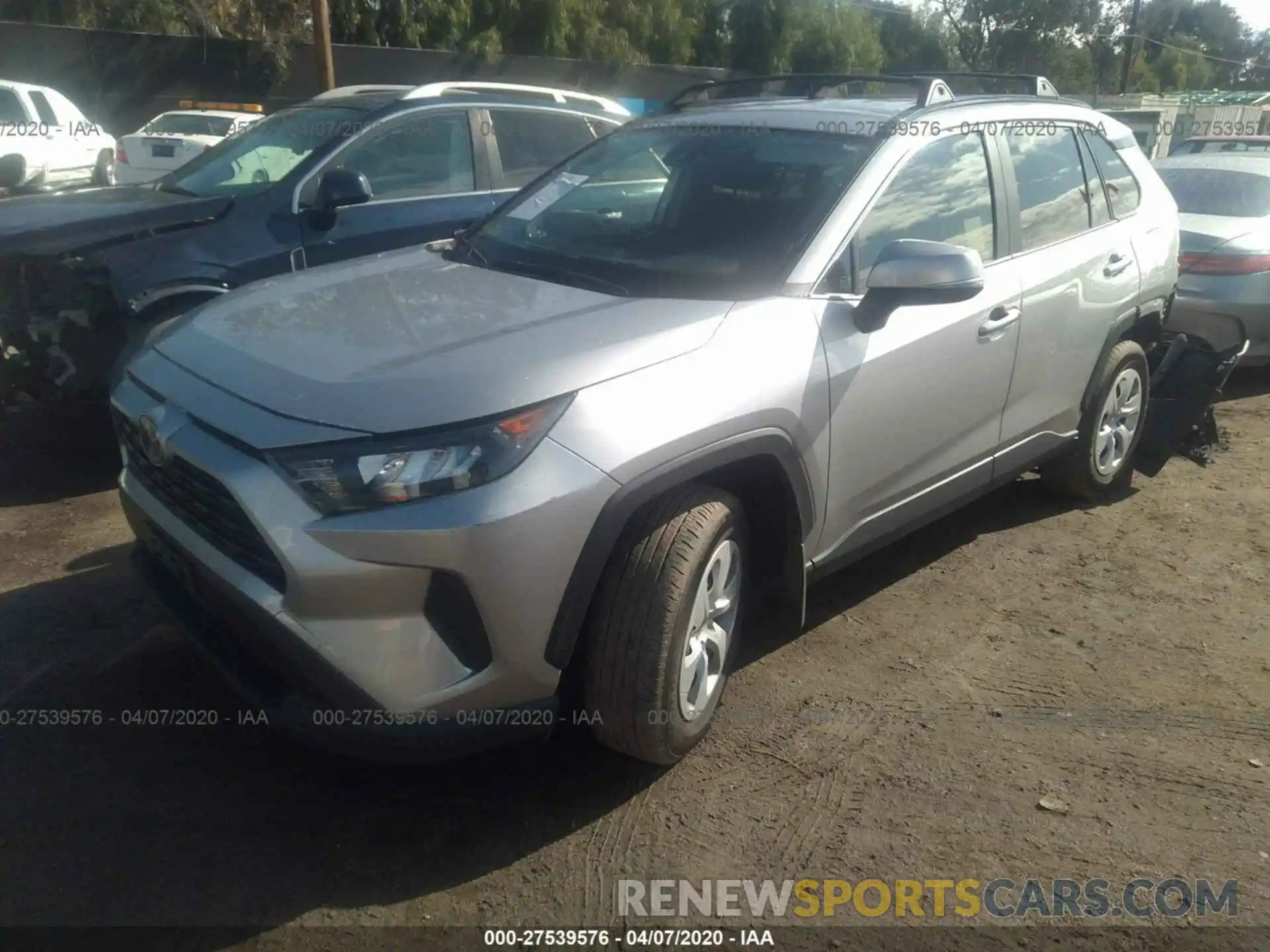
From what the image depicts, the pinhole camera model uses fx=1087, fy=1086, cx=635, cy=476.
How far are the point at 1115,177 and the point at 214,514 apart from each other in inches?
164

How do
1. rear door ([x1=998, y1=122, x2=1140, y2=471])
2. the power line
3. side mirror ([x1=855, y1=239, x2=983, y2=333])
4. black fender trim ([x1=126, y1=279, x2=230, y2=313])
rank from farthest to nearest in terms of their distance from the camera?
the power line → black fender trim ([x1=126, y1=279, x2=230, y2=313]) → rear door ([x1=998, y1=122, x2=1140, y2=471]) → side mirror ([x1=855, y1=239, x2=983, y2=333])

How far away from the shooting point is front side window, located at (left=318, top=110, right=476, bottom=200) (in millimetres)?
5789

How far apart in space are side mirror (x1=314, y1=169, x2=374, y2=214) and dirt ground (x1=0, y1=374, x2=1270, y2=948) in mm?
2069

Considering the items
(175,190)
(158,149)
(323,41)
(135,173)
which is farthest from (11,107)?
(175,190)

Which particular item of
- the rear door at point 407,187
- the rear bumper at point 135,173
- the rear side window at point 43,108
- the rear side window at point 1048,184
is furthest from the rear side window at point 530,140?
the rear side window at point 43,108

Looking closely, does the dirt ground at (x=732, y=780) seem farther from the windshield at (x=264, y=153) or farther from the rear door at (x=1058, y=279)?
the windshield at (x=264, y=153)

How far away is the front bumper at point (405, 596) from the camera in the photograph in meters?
2.40

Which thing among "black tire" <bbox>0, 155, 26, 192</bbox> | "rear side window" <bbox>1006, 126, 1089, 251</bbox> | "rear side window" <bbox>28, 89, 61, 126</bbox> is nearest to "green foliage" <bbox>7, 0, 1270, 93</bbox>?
"rear side window" <bbox>28, 89, 61, 126</bbox>

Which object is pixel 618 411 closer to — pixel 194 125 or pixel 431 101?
pixel 431 101

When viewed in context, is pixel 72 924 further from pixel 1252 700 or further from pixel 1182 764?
pixel 1252 700

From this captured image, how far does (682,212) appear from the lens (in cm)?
371

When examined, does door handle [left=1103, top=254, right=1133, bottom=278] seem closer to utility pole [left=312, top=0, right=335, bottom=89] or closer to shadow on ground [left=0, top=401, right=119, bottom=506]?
shadow on ground [left=0, top=401, right=119, bottom=506]

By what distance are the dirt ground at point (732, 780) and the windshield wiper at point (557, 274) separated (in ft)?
4.41

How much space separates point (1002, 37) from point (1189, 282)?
46.3 metres
